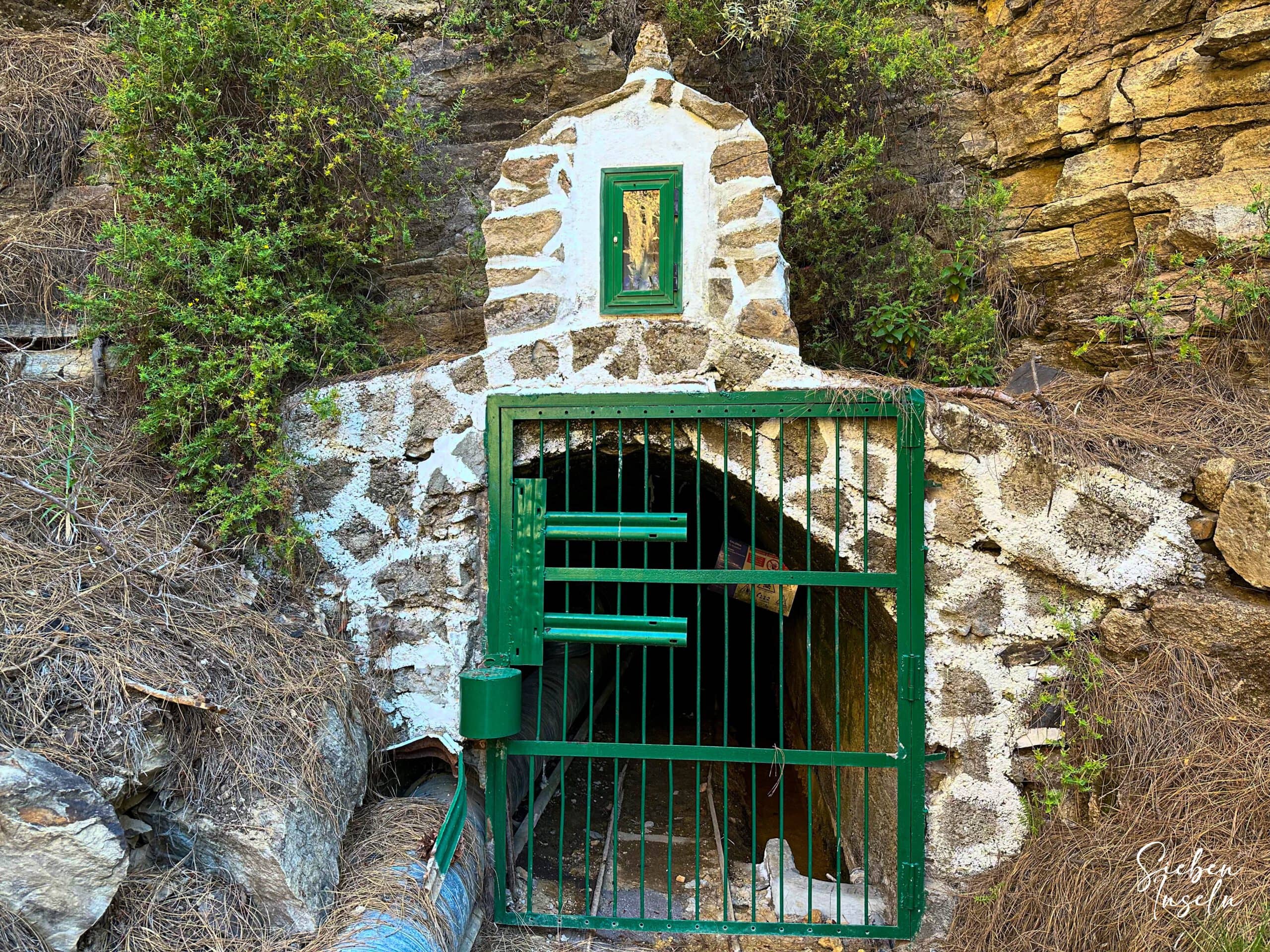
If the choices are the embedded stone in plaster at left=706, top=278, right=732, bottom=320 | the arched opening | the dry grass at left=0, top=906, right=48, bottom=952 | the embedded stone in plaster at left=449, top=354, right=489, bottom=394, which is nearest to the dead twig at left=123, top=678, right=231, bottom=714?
the dry grass at left=0, top=906, right=48, bottom=952

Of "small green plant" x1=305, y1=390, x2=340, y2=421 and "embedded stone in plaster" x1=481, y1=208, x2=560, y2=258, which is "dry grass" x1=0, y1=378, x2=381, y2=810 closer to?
"small green plant" x1=305, y1=390, x2=340, y2=421

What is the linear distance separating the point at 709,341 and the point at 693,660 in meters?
5.22

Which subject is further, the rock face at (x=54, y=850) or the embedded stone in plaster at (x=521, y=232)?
the embedded stone in plaster at (x=521, y=232)

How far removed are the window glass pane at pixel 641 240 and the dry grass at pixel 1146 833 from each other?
2315 millimetres

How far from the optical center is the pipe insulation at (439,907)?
2.47 m

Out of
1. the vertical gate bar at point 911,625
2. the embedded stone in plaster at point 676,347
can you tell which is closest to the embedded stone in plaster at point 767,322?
the embedded stone in plaster at point 676,347

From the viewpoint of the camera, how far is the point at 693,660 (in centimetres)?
795

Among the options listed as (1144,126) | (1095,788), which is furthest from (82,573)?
(1144,126)

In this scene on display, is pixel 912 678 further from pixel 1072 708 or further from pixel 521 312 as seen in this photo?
pixel 521 312

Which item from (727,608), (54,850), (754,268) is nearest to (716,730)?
(727,608)

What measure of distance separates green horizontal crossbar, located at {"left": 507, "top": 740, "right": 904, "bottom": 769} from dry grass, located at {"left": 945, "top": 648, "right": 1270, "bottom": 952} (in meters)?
0.61

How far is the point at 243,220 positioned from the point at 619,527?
2.21 meters

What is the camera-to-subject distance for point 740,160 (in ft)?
10.9

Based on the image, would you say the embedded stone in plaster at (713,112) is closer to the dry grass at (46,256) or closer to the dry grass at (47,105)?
the dry grass at (46,256)
